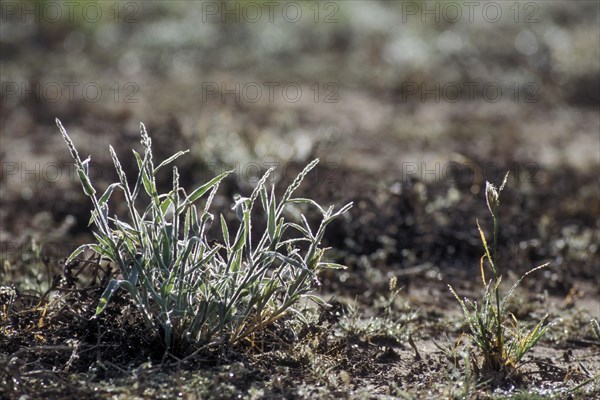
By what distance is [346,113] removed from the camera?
8312 mm

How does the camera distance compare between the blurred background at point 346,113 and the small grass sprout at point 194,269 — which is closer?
the small grass sprout at point 194,269

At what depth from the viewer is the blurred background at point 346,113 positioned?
547cm

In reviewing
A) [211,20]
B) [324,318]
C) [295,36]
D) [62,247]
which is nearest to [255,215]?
[62,247]

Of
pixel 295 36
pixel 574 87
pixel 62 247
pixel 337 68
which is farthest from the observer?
pixel 295 36

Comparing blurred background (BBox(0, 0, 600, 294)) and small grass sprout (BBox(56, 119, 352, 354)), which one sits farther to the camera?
blurred background (BBox(0, 0, 600, 294))

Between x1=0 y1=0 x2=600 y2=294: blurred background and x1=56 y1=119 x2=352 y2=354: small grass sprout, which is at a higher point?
x1=56 y1=119 x2=352 y2=354: small grass sprout

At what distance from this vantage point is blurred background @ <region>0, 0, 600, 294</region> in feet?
17.9

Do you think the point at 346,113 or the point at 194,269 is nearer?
the point at 194,269

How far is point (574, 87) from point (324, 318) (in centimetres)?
627

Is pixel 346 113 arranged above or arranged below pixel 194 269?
below

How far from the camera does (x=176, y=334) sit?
3340 mm

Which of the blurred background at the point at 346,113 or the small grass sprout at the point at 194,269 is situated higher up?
the small grass sprout at the point at 194,269

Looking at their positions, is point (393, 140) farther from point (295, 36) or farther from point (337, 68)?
point (295, 36)

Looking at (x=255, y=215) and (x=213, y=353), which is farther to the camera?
(x=255, y=215)
